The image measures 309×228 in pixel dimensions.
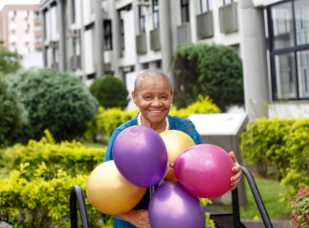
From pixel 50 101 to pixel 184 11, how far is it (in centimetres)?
517

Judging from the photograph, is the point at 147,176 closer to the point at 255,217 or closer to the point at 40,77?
the point at 255,217

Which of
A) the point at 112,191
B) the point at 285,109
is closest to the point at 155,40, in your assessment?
the point at 285,109

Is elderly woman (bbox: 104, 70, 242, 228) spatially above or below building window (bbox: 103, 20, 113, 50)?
below

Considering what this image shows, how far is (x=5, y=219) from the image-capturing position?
435 cm

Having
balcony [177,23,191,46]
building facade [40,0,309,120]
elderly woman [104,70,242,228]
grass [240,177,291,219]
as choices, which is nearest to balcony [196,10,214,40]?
building facade [40,0,309,120]

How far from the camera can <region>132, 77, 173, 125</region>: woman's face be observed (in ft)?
8.41

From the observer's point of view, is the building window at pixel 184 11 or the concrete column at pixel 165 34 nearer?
the building window at pixel 184 11

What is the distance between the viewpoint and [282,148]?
7715 mm

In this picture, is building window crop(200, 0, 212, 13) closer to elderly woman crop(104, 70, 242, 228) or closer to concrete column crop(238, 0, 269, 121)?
concrete column crop(238, 0, 269, 121)

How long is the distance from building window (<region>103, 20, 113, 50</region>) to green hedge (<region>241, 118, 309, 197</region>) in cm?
1626

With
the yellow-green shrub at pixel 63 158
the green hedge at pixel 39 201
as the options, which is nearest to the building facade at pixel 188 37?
the yellow-green shrub at pixel 63 158

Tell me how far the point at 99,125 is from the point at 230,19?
6.53 meters

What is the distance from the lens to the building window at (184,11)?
17.2 metres

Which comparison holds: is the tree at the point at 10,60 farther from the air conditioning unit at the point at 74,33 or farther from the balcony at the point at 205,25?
the balcony at the point at 205,25
